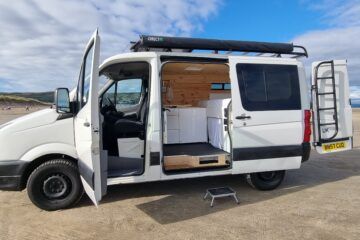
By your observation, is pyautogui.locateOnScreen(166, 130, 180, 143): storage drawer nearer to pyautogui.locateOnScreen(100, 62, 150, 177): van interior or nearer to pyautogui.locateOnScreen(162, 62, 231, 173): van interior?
pyautogui.locateOnScreen(162, 62, 231, 173): van interior

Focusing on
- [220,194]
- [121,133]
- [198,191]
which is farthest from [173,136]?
[220,194]

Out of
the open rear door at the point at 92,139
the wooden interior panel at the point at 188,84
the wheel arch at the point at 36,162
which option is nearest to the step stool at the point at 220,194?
the open rear door at the point at 92,139

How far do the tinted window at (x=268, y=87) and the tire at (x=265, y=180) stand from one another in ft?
3.96

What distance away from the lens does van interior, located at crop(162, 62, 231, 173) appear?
663cm

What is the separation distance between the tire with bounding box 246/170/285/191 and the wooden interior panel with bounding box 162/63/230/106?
2438 millimetres

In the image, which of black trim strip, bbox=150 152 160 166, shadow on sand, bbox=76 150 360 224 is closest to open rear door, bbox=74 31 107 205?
black trim strip, bbox=150 152 160 166

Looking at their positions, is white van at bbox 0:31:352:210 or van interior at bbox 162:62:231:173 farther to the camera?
van interior at bbox 162:62:231:173

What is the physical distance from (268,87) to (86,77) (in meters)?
3.07

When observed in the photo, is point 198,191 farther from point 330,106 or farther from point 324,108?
point 330,106

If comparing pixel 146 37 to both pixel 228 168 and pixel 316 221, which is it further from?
pixel 316 221

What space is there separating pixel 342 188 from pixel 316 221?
1.98 m

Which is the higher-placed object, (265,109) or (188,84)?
(188,84)

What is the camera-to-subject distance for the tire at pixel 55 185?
5.02 m

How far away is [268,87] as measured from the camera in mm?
5996
